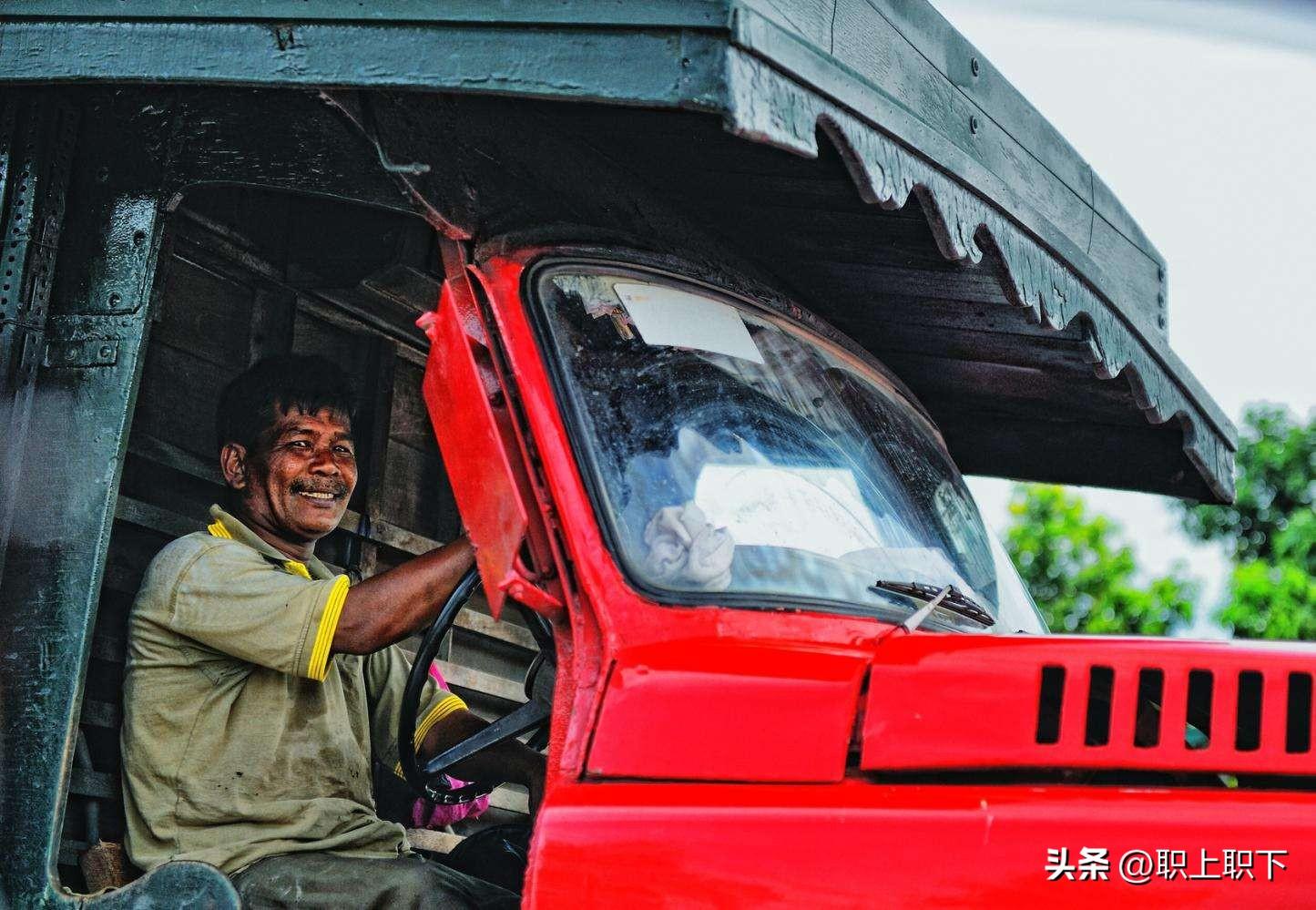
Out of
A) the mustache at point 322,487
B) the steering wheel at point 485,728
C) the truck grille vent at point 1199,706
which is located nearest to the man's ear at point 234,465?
the mustache at point 322,487

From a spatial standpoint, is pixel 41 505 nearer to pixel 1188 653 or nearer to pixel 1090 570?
pixel 1188 653

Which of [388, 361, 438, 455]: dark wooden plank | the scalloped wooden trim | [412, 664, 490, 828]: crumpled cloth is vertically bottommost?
[412, 664, 490, 828]: crumpled cloth

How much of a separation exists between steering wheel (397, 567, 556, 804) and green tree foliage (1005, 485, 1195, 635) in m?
12.5

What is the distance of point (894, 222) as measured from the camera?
364cm

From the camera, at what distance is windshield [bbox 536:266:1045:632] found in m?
2.83

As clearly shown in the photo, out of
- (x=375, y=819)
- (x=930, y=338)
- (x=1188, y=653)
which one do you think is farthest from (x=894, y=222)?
(x=375, y=819)

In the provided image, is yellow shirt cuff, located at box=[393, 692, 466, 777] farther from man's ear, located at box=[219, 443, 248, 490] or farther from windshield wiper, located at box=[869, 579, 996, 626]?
windshield wiper, located at box=[869, 579, 996, 626]

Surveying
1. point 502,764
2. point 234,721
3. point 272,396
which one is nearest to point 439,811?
point 502,764

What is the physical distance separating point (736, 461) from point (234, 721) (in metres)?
1.21

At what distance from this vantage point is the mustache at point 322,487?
4074 millimetres

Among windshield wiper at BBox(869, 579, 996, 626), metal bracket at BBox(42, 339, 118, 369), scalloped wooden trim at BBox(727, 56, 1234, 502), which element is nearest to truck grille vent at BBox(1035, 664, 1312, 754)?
windshield wiper at BBox(869, 579, 996, 626)

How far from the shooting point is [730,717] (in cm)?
257

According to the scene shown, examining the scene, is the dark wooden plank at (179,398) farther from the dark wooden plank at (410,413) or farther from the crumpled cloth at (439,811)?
the crumpled cloth at (439,811)

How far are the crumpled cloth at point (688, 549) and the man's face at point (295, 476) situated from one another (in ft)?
4.83
